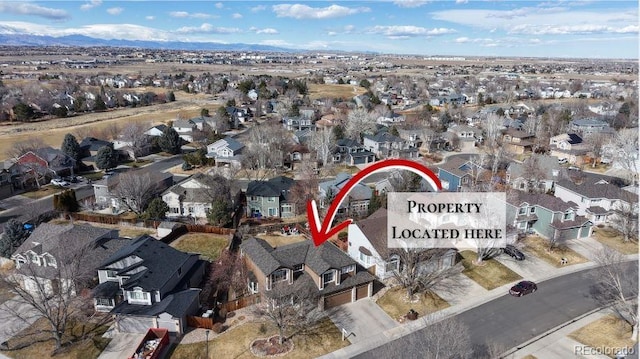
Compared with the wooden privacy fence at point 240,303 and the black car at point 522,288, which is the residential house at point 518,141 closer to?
the black car at point 522,288

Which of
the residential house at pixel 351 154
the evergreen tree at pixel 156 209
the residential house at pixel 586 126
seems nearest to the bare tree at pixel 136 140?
the evergreen tree at pixel 156 209

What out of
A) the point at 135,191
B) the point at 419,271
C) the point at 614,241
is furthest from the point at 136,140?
the point at 614,241

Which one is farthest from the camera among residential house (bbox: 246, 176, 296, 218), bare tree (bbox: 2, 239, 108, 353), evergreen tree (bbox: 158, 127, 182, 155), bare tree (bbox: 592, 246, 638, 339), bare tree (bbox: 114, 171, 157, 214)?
evergreen tree (bbox: 158, 127, 182, 155)

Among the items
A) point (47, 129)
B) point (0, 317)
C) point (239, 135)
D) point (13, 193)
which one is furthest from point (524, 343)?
point (47, 129)

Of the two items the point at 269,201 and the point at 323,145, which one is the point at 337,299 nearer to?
the point at 269,201

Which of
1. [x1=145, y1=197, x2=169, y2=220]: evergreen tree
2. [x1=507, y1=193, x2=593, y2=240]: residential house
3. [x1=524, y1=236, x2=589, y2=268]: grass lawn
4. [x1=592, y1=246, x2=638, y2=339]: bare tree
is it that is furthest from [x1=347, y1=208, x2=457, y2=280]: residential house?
[x1=145, y1=197, x2=169, y2=220]: evergreen tree

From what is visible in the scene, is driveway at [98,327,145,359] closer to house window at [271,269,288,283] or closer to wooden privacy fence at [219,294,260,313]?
wooden privacy fence at [219,294,260,313]

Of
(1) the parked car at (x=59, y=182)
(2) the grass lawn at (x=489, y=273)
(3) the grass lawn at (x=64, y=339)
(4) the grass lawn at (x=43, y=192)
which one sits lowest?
(3) the grass lawn at (x=64, y=339)
